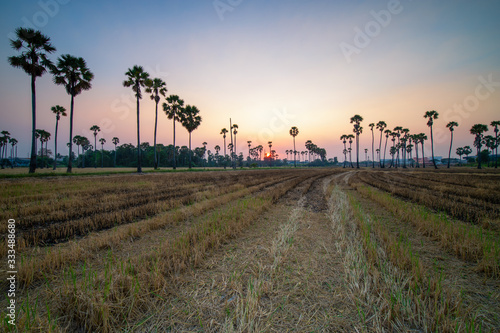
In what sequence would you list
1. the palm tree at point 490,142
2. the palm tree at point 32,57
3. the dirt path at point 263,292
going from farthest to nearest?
the palm tree at point 490,142, the palm tree at point 32,57, the dirt path at point 263,292

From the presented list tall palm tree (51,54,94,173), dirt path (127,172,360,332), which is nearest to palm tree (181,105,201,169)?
tall palm tree (51,54,94,173)

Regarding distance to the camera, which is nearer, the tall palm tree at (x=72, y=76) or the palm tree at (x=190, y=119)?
the tall palm tree at (x=72, y=76)

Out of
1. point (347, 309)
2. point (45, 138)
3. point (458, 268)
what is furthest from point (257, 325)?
point (45, 138)

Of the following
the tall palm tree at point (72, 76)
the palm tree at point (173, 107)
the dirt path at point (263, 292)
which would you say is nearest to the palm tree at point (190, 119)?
the palm tree at point (173, 107)

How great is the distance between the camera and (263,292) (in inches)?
108

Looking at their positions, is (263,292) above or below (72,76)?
below

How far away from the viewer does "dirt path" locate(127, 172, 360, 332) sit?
A: 7.10 ft

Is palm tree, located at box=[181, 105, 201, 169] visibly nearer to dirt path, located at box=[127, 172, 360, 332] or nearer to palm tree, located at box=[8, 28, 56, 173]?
palm tree, located at box=[8, 28, 56, 173]

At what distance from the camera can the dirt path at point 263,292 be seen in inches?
85.2

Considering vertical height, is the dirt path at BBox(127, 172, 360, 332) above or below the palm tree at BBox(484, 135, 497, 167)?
below

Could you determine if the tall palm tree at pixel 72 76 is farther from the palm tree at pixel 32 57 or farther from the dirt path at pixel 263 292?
the dirt path at pixel 263 292

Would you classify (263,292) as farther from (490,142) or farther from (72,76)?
(490,142)

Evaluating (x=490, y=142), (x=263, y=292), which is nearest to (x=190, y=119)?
(x=263, y=292)

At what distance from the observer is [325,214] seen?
7.46 meters
